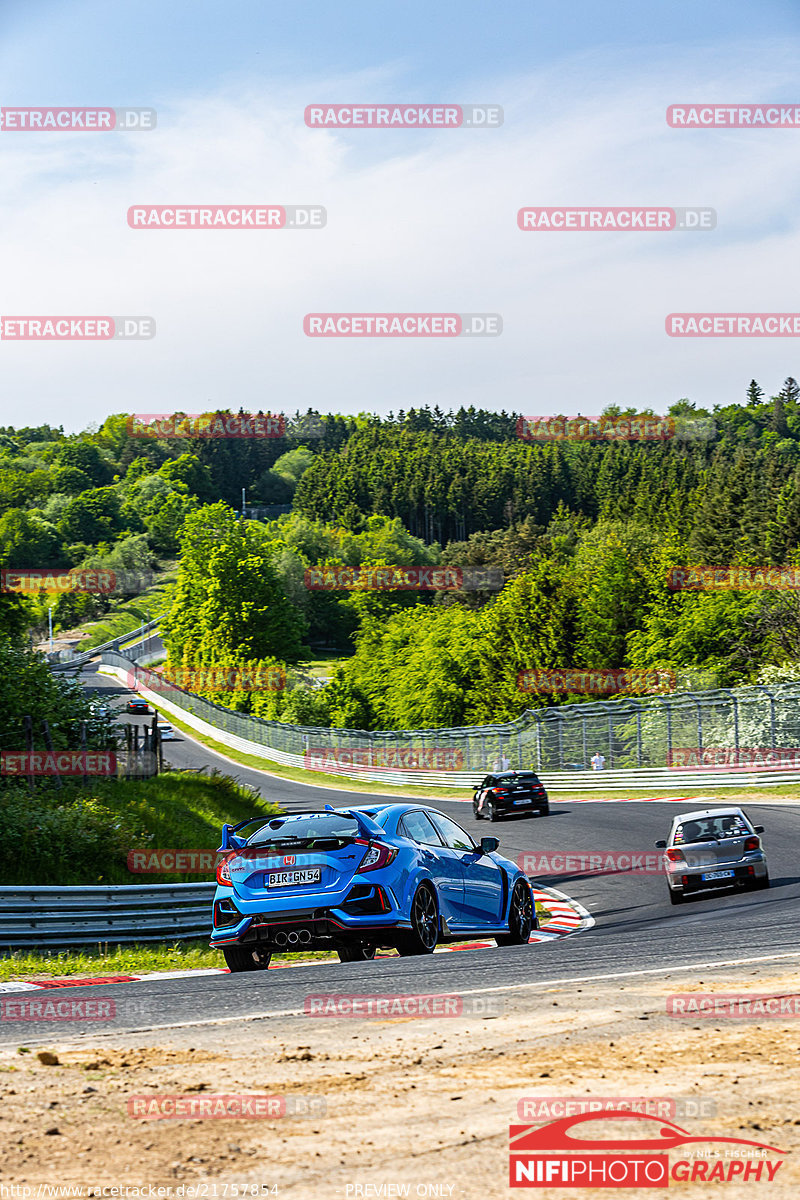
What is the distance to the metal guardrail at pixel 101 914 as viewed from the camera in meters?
13.6

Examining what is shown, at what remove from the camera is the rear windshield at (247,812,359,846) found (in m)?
10.4

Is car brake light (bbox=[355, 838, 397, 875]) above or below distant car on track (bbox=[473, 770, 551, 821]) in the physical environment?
above

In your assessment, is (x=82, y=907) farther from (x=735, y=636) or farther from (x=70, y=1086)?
(x=735, y=636)

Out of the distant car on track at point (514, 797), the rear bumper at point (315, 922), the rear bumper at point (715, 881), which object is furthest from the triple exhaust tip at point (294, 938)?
the distant car on track at point (514, 797)

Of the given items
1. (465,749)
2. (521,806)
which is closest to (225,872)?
(521,806)

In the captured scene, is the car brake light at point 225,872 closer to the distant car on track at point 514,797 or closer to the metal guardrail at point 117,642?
the distant car on track at point 514,797

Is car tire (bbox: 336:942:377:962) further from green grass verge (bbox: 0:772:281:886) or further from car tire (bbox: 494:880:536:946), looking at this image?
green grass verge (bbox: 0:772:281:886)

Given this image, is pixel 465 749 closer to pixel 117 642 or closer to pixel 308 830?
pixel 308 830

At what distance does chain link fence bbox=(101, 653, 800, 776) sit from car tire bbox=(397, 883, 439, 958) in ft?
79.2

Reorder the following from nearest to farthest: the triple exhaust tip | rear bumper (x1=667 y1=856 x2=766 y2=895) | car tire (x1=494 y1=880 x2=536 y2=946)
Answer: the triple exhaust tip
car tire (x1=494 y1=880 x2=536 y2=946)
rear bumper (x1=667 y1=856 x2=766 y2=895)

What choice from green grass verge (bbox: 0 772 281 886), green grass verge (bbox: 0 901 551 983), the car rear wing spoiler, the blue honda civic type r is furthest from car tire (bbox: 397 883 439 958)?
green grass verge (bbox: 0 772 281 886)

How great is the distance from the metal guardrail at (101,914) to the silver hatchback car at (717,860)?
635 centimetres

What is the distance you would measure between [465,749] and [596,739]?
402 inches

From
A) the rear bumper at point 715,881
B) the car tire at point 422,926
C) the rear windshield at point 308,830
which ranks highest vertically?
the rear windshield at point 308,830
